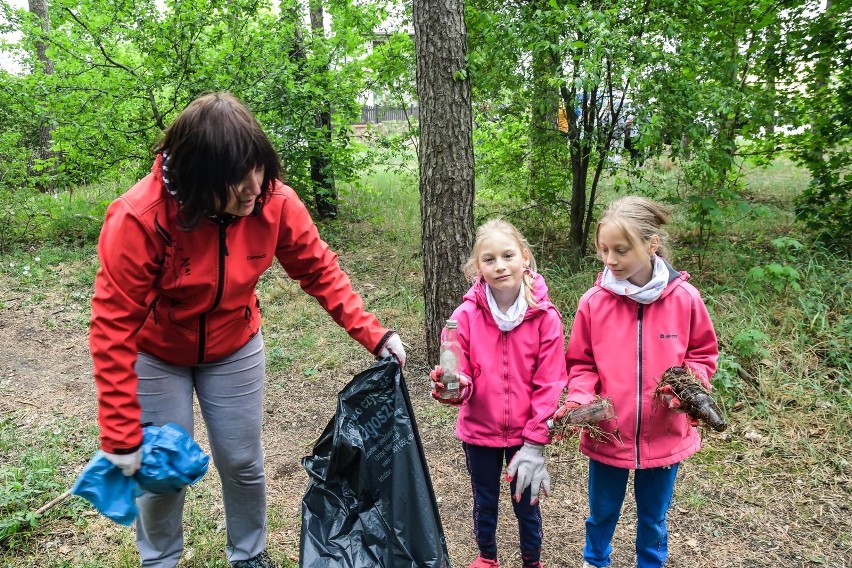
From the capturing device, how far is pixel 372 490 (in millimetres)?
2340

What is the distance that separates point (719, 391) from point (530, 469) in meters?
2.38

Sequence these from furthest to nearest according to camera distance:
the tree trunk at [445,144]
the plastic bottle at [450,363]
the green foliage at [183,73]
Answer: the green foliage at [183,73] → the tree trunk at [445,144] → the plastic bottle at [450,363]

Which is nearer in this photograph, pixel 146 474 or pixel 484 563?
pixel 146 474

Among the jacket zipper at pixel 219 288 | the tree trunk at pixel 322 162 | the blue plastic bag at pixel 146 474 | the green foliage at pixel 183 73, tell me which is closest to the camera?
the blue plastic bag at pixel 146 474

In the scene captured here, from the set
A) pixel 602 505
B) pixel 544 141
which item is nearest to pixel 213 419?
pixel 602 505

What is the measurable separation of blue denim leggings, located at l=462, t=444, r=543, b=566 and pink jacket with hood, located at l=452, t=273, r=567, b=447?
108 mm

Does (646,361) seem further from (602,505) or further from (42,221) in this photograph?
(42,221)

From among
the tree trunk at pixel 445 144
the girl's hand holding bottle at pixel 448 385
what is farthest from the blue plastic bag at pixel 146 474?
the tree trunk at pixel 445 144

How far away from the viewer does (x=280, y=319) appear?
6.43 metres

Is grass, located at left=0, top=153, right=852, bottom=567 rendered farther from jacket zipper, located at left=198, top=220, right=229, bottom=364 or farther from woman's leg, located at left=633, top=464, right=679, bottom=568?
jacket zipper, located at left=198, top=220, right=229, bottom=364

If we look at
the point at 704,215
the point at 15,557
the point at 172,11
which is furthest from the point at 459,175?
the point at 172,11

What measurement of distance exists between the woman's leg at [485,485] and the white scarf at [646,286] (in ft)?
2.77

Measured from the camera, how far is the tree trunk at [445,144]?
4.50 m

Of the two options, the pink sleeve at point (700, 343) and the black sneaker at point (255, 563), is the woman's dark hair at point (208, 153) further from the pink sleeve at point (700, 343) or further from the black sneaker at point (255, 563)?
the pink sleeve at point (700, 343)
